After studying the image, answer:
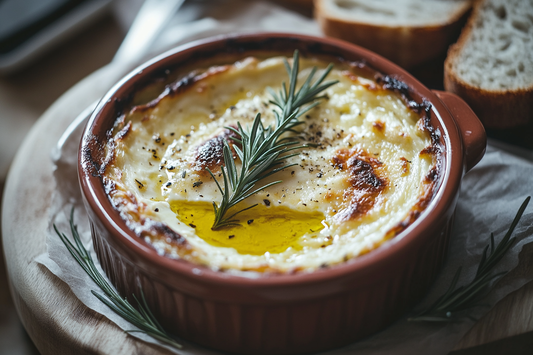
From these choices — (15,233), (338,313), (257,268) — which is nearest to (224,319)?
(257,268)

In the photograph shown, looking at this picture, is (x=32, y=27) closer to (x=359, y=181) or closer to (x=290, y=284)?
(x=359, y=181)

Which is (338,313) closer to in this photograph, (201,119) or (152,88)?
(201,119)

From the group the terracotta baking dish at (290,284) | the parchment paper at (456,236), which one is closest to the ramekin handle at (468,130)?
the terracotta baking dish at (290,284)

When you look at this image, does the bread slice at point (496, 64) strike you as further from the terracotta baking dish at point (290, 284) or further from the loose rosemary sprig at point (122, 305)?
the loose rosemary sprig at point (122, 305)

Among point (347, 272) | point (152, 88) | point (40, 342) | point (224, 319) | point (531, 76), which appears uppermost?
point (152, 88)

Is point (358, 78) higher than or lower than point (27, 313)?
higher

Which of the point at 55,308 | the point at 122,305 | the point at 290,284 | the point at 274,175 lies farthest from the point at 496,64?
the point at 55,308
